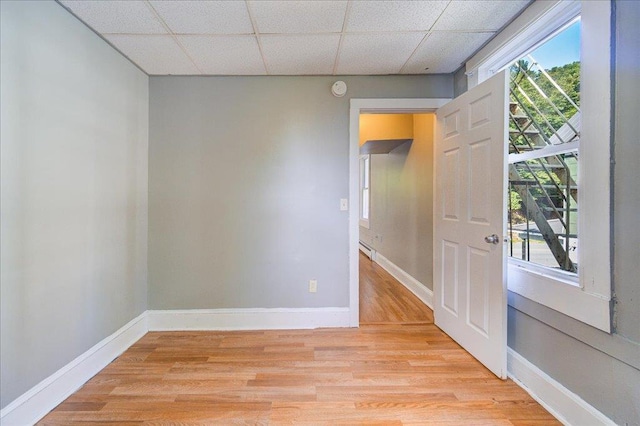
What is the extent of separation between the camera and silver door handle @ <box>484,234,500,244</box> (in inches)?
72.0

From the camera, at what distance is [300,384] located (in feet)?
5.89

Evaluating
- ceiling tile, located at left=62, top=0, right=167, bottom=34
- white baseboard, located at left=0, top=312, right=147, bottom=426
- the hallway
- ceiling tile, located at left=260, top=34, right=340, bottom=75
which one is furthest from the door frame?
white baseboard, located at left=0, top=312, right=147, bottom=426

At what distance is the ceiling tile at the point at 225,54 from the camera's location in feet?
6.56

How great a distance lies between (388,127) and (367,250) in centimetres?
280

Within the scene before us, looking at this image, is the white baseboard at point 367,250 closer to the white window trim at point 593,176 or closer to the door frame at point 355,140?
the door frame at point 355,140

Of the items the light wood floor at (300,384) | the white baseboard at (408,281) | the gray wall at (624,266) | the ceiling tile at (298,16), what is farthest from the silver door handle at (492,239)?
the ceiling tile at (298,16)

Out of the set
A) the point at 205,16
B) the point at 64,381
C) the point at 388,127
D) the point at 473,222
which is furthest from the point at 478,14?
the point at 64,381

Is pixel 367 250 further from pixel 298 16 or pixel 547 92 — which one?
pixel 298 16

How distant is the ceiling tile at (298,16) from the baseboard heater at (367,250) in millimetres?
4115

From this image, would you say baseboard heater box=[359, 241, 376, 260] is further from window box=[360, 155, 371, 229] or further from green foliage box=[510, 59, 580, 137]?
green foliage box=[510, 59, 580, 137]

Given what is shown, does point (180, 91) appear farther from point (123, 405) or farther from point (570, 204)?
point (570, 204)

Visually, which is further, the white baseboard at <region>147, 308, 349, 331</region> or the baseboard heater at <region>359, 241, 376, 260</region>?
the baseboard heater at <region>359, 241, 376, 260</region>

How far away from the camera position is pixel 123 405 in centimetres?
162

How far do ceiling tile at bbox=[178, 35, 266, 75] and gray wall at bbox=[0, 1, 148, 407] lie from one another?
60cm
